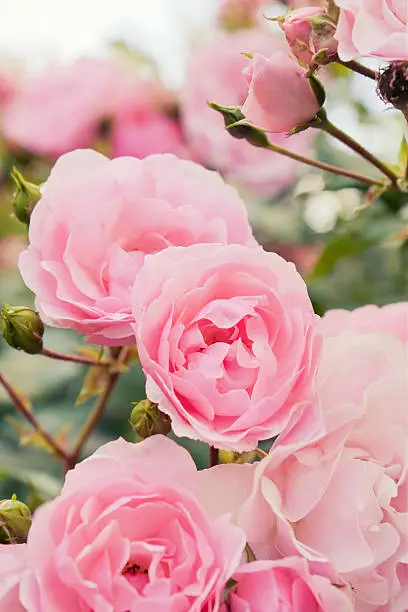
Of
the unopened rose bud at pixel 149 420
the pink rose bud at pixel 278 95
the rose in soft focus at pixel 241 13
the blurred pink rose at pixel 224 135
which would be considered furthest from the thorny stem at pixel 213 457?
the rose in soft focus at pixel 241 13

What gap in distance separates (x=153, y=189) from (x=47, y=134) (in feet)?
1.91

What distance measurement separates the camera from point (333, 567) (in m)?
0.32

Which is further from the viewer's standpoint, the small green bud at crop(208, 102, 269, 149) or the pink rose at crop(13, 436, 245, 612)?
the small green bud at crop(208, 102, 269, 149)

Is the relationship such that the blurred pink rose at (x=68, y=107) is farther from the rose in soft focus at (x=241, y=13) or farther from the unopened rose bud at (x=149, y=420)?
the unopened rose bud at (x=149, y=420)

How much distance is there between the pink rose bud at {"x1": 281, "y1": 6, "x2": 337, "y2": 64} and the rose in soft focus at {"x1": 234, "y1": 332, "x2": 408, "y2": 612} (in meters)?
0.13

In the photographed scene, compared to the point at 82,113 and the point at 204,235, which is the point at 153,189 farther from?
the point at 82,113

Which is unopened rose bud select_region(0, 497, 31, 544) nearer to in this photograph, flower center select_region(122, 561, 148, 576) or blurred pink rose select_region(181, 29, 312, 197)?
flower center select_region(122, 561, 148, 576)

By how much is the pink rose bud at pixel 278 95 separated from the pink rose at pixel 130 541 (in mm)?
152

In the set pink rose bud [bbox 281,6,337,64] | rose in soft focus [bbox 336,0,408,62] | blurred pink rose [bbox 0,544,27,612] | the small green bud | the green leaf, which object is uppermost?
rose in soft focus [bbox 336,0,408,62]

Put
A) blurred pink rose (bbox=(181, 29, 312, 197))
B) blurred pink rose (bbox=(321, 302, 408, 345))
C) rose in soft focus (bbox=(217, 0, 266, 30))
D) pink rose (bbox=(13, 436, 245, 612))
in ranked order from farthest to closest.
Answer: rose in soft focus (bbox=(217, 0, 266, 30)) < blurred pink rose (bbox=(181, 29, 312, 197)) < blurred pink rose (bbox=(321, 302, 408, 345)) < pink rose (bbox=(13, 436, 245, 612))

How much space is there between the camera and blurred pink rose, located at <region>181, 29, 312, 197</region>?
0.91 metres

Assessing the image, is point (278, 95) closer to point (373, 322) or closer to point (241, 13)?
point (373, 322)

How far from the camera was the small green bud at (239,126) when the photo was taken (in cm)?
41

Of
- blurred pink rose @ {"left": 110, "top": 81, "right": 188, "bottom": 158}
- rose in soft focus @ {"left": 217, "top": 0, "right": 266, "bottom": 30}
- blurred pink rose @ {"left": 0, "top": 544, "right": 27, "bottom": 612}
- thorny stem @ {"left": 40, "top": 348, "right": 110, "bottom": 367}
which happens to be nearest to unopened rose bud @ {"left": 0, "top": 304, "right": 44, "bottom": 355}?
thorny stem @ {"left": 40, "top": 348, "right": 110, "bottom": 367}
